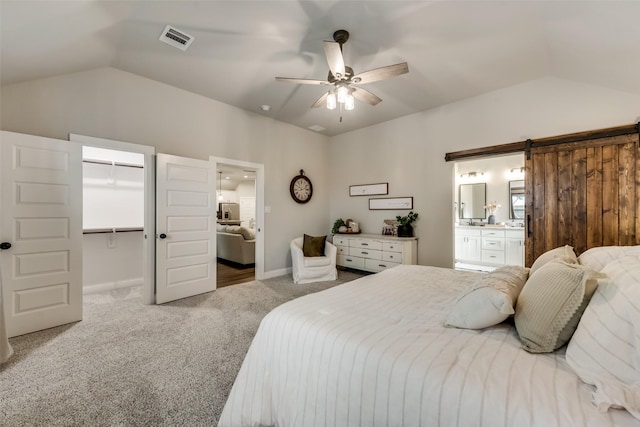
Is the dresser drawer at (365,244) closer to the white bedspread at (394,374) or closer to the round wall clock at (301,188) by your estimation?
the round wall clock at (301,188)

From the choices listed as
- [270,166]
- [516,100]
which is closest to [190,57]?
[270,166]

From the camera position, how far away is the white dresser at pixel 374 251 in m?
4.28

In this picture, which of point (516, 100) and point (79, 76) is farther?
point (516, 100)

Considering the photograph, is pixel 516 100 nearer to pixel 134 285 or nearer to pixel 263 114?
pixel 263 114

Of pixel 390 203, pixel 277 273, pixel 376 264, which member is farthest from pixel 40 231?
pixel 390 203

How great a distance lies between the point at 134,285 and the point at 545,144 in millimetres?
6159

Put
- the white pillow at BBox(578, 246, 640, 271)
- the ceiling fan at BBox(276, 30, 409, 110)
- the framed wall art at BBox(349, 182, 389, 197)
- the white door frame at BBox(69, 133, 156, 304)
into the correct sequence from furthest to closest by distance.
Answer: the framed wall art at BBox(349, 182, 389, 197), the white door frame at BBox(69, 133, 156, 304), the ceiling fan at BBox(276, 30, 409, 110), the white pillow at BBox(578, 246, 640, 271)

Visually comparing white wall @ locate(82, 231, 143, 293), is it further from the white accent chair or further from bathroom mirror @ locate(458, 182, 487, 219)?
bathroom mirror @ locate(458, 182, 487, 219)

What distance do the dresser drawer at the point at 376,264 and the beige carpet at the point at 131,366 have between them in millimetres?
2069

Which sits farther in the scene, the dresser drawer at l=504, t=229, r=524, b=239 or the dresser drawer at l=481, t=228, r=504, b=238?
the dresser drawer at l=481, t=228, r=504, b=238

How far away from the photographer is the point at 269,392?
4.32ft

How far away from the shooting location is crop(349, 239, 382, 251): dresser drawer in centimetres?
451

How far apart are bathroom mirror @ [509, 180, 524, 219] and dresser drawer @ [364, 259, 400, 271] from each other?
3548mm

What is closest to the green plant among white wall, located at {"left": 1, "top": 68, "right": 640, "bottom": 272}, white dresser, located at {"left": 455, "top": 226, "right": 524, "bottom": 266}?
white wall, located at {"left": 1, "top": 68, "right": 640, "bottom": 272}
